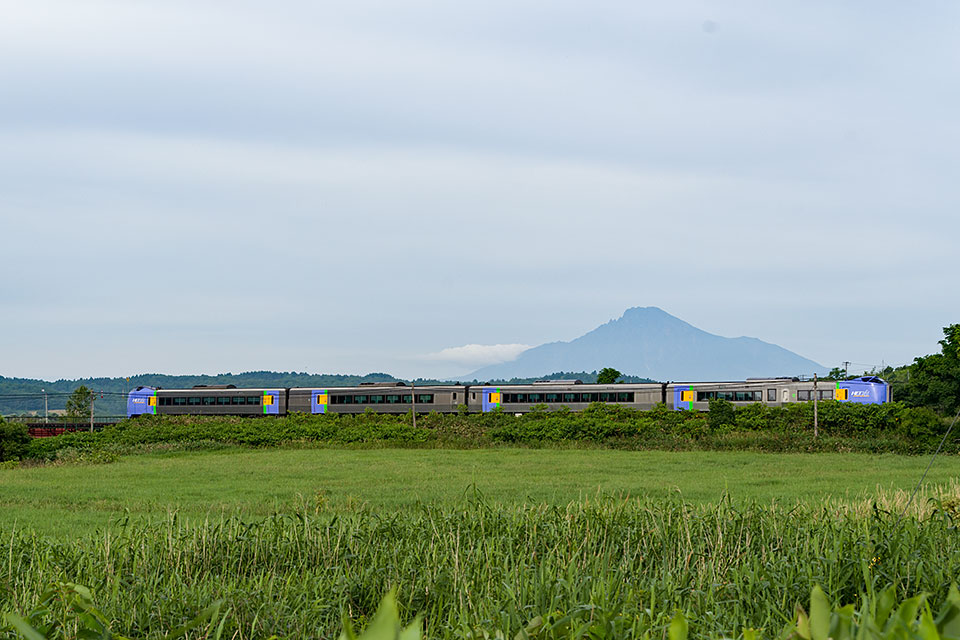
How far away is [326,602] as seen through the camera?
18.4 feet

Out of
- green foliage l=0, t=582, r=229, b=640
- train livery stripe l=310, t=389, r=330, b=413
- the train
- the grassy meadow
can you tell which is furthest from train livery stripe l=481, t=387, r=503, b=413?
green foliage l=0, t=582, r=229, b=640

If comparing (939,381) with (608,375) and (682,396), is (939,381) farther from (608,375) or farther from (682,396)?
(608,375)

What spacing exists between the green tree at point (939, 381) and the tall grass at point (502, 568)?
37353mm

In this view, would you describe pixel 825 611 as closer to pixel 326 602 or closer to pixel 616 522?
pixel 326 602

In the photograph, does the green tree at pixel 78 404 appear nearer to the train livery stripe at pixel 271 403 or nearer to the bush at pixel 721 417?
the train livery stripe at pixel 271 403

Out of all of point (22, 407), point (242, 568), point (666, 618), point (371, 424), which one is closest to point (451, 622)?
point (666, 618)

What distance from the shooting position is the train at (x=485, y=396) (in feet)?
137

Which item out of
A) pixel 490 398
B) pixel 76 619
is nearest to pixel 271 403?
pixel 490 398

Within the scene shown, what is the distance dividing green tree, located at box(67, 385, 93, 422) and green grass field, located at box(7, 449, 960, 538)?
38123 millimetres

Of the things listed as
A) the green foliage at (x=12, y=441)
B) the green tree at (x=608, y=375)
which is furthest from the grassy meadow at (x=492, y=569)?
the green tree at (x=608, y=375)

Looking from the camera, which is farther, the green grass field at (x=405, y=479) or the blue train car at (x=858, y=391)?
the blue train car at (x=858, y=391)

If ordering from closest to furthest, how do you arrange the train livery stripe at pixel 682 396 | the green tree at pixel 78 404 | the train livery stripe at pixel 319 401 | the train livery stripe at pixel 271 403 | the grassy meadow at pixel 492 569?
the grassy meadow at pixel 492 569 → the train livery stripe at pixel 682 396 → the train livery stripe at pixel 319 401 → the train livery stripe at pixel 271 403 → the green tree at pixel 78 404

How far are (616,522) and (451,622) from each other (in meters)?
3.28

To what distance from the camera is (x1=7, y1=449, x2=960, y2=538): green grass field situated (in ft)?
53.3
